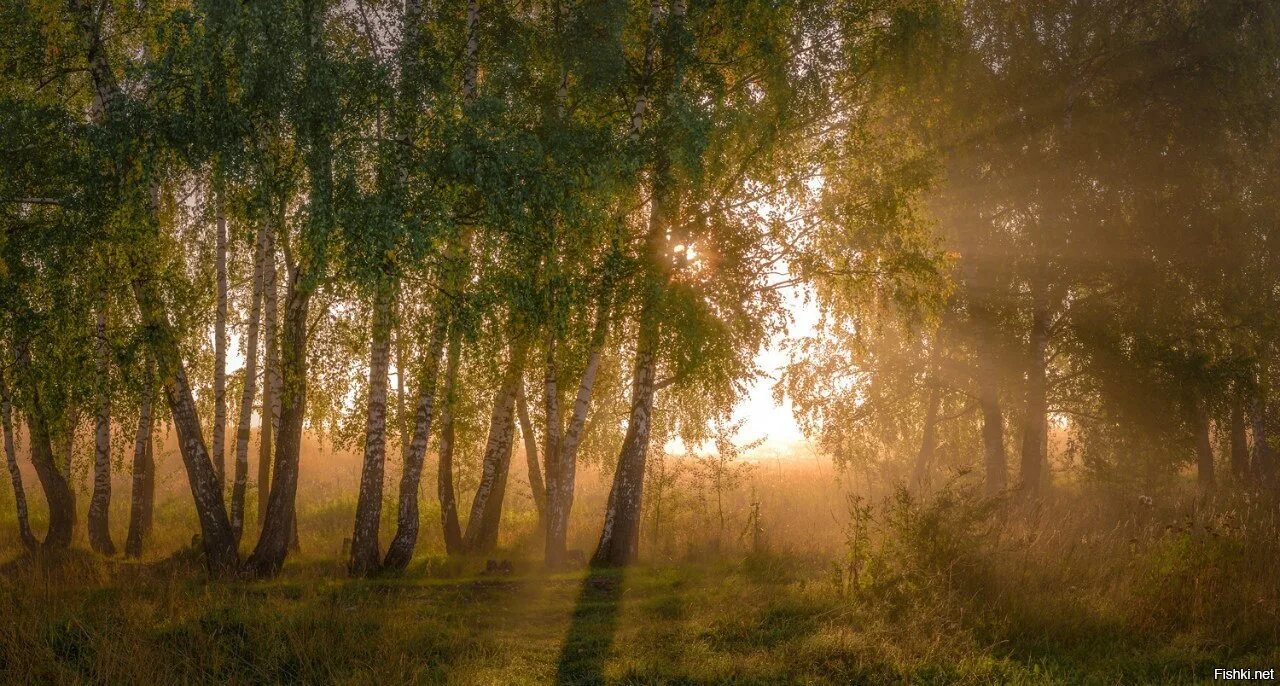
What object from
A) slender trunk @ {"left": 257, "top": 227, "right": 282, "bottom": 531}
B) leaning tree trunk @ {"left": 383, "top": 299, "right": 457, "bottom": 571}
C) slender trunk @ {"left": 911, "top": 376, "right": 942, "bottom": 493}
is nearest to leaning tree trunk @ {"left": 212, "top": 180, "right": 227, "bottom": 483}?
slender trunk @ {"left": 257, "top": 227, "right": 282, "bottom": 531}

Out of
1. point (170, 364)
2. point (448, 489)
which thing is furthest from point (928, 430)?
point (170, 364)

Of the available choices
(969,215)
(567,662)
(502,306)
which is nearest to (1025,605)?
(567,662)

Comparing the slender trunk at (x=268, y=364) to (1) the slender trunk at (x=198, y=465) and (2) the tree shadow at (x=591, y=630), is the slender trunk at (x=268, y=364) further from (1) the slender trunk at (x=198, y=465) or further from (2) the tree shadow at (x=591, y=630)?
(2) the tree shadow at (x=591, y=630)

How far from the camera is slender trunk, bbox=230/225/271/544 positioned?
14.3 metres

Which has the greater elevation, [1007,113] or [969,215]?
[1007,113]

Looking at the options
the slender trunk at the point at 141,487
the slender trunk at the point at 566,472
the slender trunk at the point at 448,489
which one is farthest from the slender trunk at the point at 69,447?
the slender trunk at the point at 566,472

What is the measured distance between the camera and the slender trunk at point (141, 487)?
14992 mm

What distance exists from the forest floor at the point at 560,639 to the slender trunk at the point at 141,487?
11.8 ft

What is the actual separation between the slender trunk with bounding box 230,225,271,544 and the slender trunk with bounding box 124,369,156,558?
160 centimetres

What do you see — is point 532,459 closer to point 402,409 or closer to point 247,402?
point 402,409

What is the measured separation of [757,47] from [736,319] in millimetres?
4667

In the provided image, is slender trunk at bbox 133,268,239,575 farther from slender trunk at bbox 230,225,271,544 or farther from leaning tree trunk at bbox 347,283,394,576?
leaning tree trunk at bbox 347,283,394,576

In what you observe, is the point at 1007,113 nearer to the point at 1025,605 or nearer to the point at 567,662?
the point at 1025,605

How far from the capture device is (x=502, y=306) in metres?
11.8
